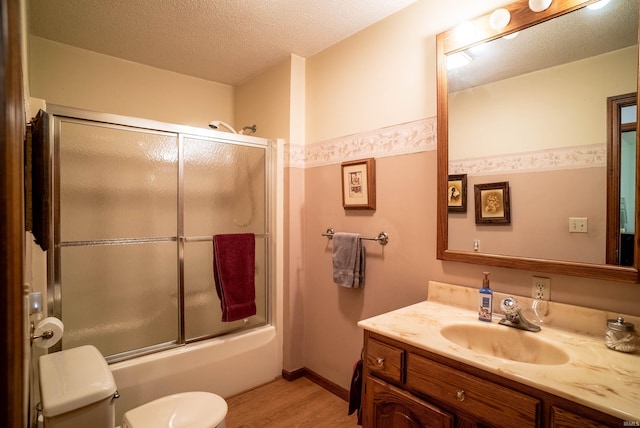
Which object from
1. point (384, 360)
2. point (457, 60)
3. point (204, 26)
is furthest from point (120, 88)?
point (384, 360)

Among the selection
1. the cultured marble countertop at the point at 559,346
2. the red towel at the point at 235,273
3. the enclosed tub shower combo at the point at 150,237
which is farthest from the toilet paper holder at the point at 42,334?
the cultured marble countertop at the point at 559,346

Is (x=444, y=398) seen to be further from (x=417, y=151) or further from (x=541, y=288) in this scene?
(x=417, y=151)

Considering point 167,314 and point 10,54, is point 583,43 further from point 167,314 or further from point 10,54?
point 167,314

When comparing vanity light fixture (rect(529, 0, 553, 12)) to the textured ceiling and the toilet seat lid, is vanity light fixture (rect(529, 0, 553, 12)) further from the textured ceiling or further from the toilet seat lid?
the toilet seat lid

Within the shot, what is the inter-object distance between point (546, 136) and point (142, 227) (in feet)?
7.38

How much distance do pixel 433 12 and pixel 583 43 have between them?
2.39 ft

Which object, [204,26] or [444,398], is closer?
[444,398]

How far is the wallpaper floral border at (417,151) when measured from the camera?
4.12ft

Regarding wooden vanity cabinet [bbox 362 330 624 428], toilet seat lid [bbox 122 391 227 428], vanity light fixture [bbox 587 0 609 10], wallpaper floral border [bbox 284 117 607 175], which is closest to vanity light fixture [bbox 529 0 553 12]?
vanity light fixture [bbox 587 0 609 10]

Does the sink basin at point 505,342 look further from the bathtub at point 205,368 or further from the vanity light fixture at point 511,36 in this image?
the bathtub at point 205,368

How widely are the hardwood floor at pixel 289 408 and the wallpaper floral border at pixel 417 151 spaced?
5.22 feet

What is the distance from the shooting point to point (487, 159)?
1499mm

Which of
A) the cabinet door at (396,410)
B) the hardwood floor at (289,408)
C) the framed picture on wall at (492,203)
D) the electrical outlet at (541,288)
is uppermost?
the framed picture on wall at (492,203)

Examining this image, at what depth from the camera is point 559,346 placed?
3.66 feet
